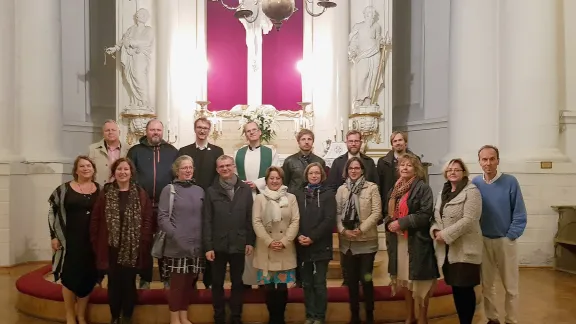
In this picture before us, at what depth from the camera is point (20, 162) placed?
24.6 ft

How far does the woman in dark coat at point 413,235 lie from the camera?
3980 millimetres

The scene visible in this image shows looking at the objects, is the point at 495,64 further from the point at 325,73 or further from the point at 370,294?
the point at 370,294

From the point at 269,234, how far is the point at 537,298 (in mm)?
2790

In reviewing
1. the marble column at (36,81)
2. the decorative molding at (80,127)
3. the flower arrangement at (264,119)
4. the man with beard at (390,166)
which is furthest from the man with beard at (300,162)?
the decorative molding at (80,127)

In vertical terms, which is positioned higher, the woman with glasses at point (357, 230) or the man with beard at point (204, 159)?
the man with beard at point (204, 159)

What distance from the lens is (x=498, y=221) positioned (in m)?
4.00

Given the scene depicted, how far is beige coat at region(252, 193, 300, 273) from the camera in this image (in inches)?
166

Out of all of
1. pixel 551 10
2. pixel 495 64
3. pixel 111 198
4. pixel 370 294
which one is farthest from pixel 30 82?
pixel 551 10

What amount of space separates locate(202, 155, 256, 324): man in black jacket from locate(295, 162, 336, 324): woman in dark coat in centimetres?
42

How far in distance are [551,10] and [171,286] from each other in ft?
19.6

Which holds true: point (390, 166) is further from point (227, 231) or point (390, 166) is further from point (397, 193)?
point (227, 231)

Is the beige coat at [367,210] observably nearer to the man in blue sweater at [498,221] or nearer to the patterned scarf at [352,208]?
the patterned scarf at [352,208]

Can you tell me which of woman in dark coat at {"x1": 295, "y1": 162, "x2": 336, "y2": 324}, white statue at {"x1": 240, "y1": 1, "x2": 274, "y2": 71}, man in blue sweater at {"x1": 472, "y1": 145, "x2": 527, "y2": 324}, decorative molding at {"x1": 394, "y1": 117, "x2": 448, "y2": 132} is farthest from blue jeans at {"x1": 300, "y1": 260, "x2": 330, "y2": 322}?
decorative molding at {"x1": 394, "y1": 117, "x2": 448, "y2": 132}

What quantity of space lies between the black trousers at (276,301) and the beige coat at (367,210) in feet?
2.11
